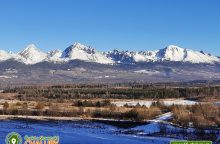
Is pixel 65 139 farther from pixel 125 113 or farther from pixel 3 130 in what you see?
pixel 125 113

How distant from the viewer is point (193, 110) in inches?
4658

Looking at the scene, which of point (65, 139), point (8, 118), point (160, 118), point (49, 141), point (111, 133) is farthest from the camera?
point (8, 118)

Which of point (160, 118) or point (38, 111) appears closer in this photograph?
point (160, 118)

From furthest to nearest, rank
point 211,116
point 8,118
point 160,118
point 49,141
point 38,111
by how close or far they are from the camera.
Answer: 1. point 38,111
2. point 8,118
3. point 160,118
4. point 211,116
5. point 49,141

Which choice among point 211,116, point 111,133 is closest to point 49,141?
point 111,133

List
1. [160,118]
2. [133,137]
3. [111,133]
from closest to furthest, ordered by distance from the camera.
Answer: [133,137] < [111,133] < [160,118]

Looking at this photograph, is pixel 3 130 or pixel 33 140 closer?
pixel 33 140

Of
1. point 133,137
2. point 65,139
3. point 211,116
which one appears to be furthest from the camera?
point 211,116

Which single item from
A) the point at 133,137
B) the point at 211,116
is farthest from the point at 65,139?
the point at 211,116

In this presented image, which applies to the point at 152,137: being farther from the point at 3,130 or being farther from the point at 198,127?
the point at 3,130

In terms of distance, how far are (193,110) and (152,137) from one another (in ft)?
126

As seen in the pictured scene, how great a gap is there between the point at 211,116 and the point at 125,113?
23.0 m

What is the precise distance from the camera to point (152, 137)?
82.0m

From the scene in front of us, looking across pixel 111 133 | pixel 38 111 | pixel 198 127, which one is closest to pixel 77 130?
pixel 111 133
